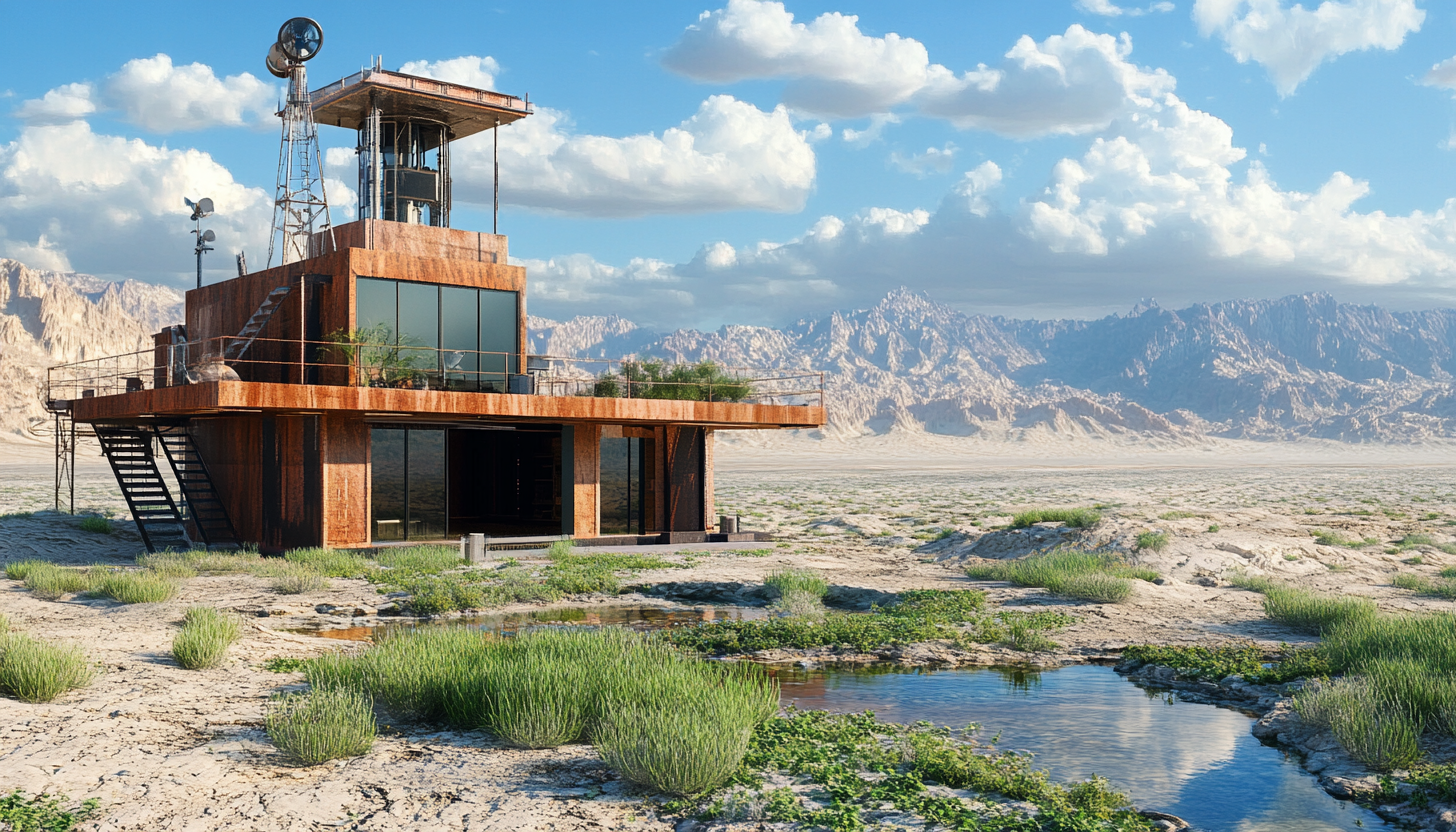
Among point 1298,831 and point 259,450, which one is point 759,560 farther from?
point 1298,831

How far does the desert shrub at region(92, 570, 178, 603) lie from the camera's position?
17891mm

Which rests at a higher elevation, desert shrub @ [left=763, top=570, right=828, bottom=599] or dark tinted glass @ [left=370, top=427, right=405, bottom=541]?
dark tinted glass @ [left=370, top=427, right=405, bottom=541]

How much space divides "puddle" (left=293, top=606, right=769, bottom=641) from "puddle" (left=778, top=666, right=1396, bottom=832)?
4.08 metres

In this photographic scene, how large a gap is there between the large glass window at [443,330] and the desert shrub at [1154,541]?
1457cm

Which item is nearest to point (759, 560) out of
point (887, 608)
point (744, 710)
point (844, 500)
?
point (887, 608)

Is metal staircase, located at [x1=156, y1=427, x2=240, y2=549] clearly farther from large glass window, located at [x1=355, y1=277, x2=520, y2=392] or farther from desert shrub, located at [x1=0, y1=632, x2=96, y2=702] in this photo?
desert shrub, located at [x1=0, y1=632, x2=96, y2=702]

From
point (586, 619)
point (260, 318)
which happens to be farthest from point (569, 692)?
point (260, 318)

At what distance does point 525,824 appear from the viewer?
26.3 feet

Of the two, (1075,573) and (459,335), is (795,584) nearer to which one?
(1075,573)

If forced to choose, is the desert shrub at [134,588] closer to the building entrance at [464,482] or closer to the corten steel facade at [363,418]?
the corten steel facade at [363,418]

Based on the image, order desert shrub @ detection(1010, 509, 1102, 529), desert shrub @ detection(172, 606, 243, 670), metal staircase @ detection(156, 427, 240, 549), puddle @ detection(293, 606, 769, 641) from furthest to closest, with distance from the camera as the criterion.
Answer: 1. desert shrub @ detection(1010, 509, 1102, 529)
2. metal staircase @ detection(156, 427, 240, 549)
3. puddle @ detection(293, 606, 769, 641)
4. desert shrub @ detection(172, 606, 243, 670)

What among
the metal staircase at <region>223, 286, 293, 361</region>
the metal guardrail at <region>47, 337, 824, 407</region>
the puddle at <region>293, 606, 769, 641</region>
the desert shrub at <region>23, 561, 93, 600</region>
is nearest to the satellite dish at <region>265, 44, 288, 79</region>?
the metal guardrail at <region>47, 337, 824, 407</region>

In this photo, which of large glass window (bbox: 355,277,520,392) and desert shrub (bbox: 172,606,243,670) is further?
large glass window (bbox: 355,277,520,392)

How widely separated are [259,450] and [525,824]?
20955 millimetres
